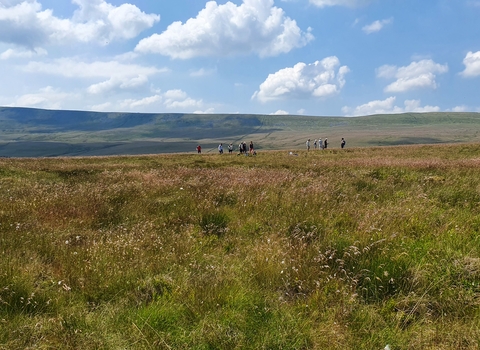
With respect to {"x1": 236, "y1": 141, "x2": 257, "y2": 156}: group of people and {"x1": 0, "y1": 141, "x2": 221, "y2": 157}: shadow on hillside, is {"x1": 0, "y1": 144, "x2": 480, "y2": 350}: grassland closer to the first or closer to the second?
{"x1": 236, "y1": 141, "x2": 257, "y2": 156}: group of people

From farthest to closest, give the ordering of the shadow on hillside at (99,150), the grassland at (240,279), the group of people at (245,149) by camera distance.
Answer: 1. the shadow on hillside at (99,150)
2. the group of people at (245,149)
3. the grassland at (240,279)

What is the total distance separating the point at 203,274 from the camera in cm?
405

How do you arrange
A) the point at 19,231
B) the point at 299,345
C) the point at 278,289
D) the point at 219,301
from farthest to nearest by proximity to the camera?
the point at 19,231, the point at 278,289, the point at 219,301, the point at 299,345

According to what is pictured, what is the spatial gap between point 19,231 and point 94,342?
12.1ft

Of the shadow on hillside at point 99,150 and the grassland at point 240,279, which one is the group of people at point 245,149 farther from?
the shadow on hillside at point 99,150

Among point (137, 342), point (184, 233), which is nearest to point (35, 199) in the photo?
point (184, 233)

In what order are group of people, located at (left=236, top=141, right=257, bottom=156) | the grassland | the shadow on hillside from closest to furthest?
the grassland, group of people, located at (left=236, top=141, right=257, bottom=156), the shadow on hillside

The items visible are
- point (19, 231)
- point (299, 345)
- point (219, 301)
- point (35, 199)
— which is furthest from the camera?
point (35, 199)

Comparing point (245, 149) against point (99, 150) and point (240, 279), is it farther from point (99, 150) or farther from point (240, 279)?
point (99, 150)

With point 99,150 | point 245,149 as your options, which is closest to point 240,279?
point 245,149

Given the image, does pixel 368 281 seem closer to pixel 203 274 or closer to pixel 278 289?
pixel 278 289

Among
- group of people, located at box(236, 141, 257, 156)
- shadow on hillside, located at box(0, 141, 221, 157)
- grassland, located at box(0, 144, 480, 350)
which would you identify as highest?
group of people, located at box(236, 141, 257, 156)

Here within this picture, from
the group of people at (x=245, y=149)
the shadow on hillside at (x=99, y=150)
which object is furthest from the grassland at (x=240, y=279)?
the shadow on hillside at (x=99, y=150)

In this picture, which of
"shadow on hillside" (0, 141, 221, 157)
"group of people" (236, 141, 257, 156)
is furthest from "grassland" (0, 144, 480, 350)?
"shadow on hillside" (0, 141, 221, 157)
